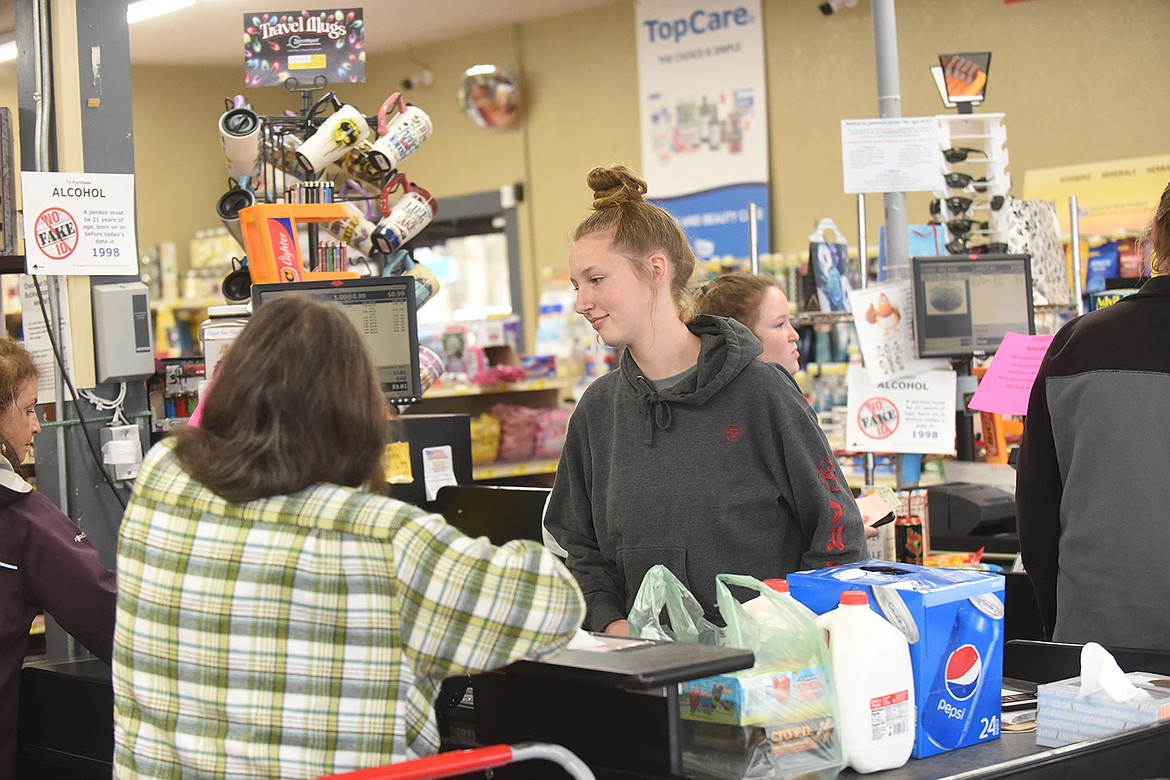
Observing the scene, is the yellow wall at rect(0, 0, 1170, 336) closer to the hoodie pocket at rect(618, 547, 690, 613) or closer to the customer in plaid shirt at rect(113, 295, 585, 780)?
the hoodie pocket at rect(618, 547, 690, 613)

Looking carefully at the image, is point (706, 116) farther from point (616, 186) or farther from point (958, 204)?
point (616, 186)

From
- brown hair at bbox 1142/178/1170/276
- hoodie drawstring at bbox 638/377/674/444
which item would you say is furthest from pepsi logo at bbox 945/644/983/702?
brown hair at bbox 1142/178/1170/276

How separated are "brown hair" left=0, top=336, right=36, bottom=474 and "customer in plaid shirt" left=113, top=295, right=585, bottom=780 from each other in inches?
47.8

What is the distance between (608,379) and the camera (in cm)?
262

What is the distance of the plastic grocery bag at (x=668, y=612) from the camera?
80.8 inches

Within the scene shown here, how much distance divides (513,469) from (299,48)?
9.76 feet

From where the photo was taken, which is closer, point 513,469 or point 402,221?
point 402,221

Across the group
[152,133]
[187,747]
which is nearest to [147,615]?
[187,747]

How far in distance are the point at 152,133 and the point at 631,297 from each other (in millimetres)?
9690

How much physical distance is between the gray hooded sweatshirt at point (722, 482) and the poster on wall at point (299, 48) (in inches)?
72.8

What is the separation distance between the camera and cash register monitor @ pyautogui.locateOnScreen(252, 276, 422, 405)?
3484 mm

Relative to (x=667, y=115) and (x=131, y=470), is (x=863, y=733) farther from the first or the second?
(x=667, y=115)

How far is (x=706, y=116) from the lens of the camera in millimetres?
9641

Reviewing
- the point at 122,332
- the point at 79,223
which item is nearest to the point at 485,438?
the point at 122,332
